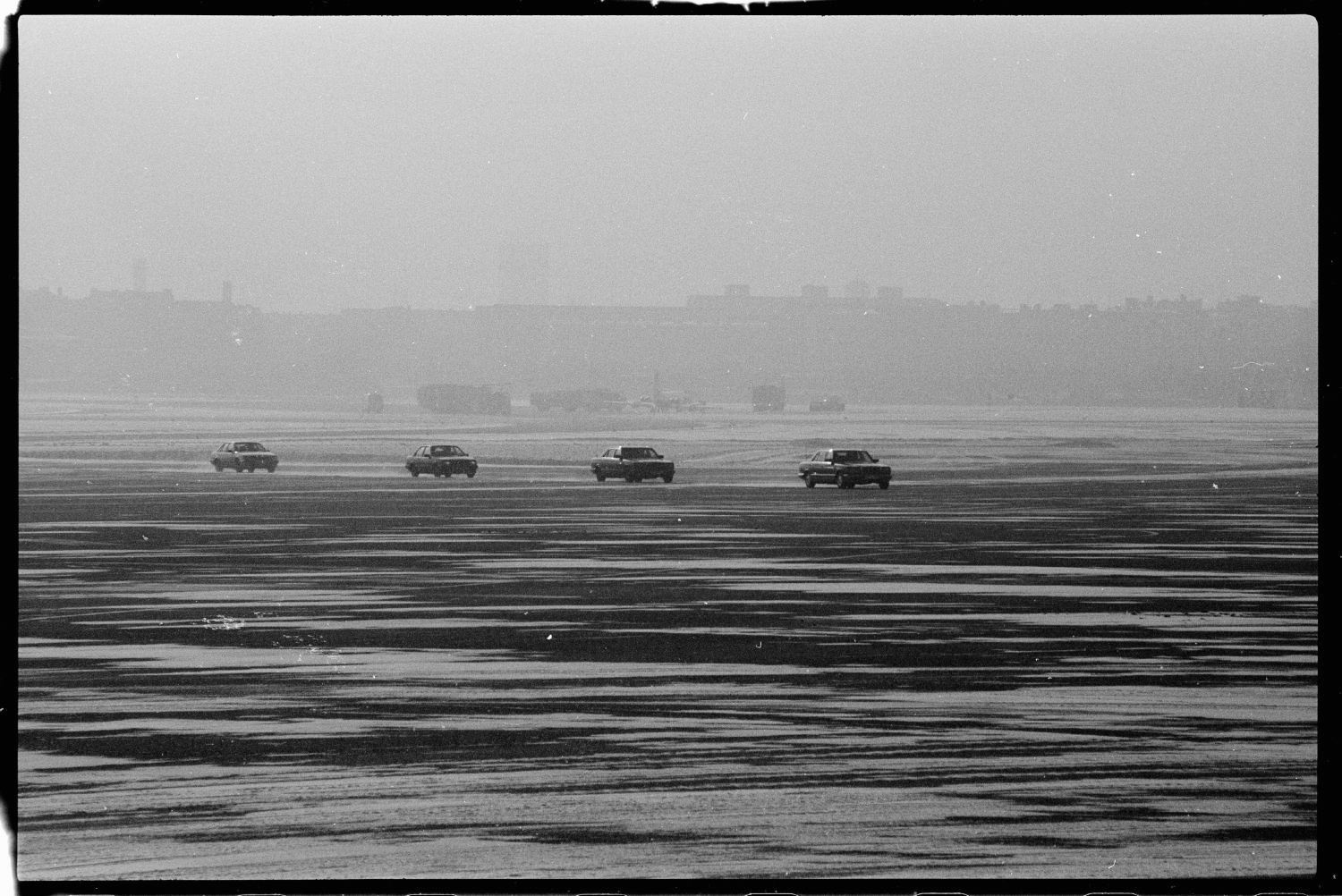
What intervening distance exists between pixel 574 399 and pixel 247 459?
22.7 meters

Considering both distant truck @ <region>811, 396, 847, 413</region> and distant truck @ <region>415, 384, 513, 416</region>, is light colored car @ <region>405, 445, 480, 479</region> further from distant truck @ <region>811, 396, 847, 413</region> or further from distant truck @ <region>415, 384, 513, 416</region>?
distant truck @ <region>415, 384, 513, 416</region>

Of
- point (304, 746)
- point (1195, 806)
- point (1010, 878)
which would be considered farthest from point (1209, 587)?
point (304, 746)

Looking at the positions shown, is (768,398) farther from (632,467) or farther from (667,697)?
(667,697)

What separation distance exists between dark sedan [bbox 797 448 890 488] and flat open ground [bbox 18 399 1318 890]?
9105mm

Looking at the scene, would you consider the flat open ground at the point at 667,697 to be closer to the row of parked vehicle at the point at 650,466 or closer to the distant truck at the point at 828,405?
the row of parked vehicle at the point at 650,466

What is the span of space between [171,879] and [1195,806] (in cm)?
637

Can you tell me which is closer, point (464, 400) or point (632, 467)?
point (632, 467)

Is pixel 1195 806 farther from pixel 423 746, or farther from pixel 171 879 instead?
pixel 171 879

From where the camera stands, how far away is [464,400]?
7062 centimetres

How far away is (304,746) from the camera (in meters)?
11.1

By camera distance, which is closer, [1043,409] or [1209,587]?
[1209,587]

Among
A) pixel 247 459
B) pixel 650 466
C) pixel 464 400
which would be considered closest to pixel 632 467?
pixel 650 466

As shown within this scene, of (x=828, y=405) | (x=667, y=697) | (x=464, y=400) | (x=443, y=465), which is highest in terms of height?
(x=464, y=400)

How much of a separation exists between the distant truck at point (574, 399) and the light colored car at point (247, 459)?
21256mm
